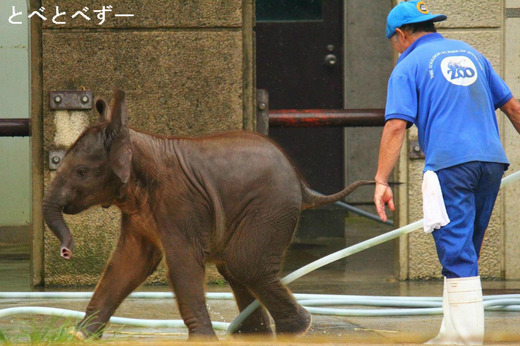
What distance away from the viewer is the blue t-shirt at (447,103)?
4.99 metres

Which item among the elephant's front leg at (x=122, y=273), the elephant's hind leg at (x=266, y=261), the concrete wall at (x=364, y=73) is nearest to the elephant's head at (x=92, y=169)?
the elephant's front leg at (x=122, y=273)

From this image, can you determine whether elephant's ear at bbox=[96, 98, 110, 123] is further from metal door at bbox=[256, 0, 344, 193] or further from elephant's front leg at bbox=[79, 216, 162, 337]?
metal door at bbox=[256, 0, 344, 193]

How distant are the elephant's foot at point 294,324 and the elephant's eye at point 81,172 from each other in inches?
46.7

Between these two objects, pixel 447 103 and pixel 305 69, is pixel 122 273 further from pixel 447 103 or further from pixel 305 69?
pixel 305 69

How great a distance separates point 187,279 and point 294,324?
634mm

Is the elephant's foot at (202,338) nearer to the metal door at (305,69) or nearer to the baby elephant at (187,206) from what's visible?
the baby elephant at (187,206)

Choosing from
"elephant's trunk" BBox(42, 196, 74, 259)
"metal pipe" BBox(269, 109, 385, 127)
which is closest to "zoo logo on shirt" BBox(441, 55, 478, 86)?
"elephant's trunk" BBox(42, 196, 74, 259)

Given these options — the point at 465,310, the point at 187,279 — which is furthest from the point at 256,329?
the point at 465,310

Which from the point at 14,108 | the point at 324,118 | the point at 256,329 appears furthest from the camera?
the point at 14,108

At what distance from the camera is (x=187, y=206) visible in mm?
5023

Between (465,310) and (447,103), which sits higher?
(447,103)

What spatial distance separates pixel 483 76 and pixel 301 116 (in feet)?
Result: 9.87

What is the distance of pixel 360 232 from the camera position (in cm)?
1180

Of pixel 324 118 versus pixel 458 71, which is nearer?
pixel 458 71
